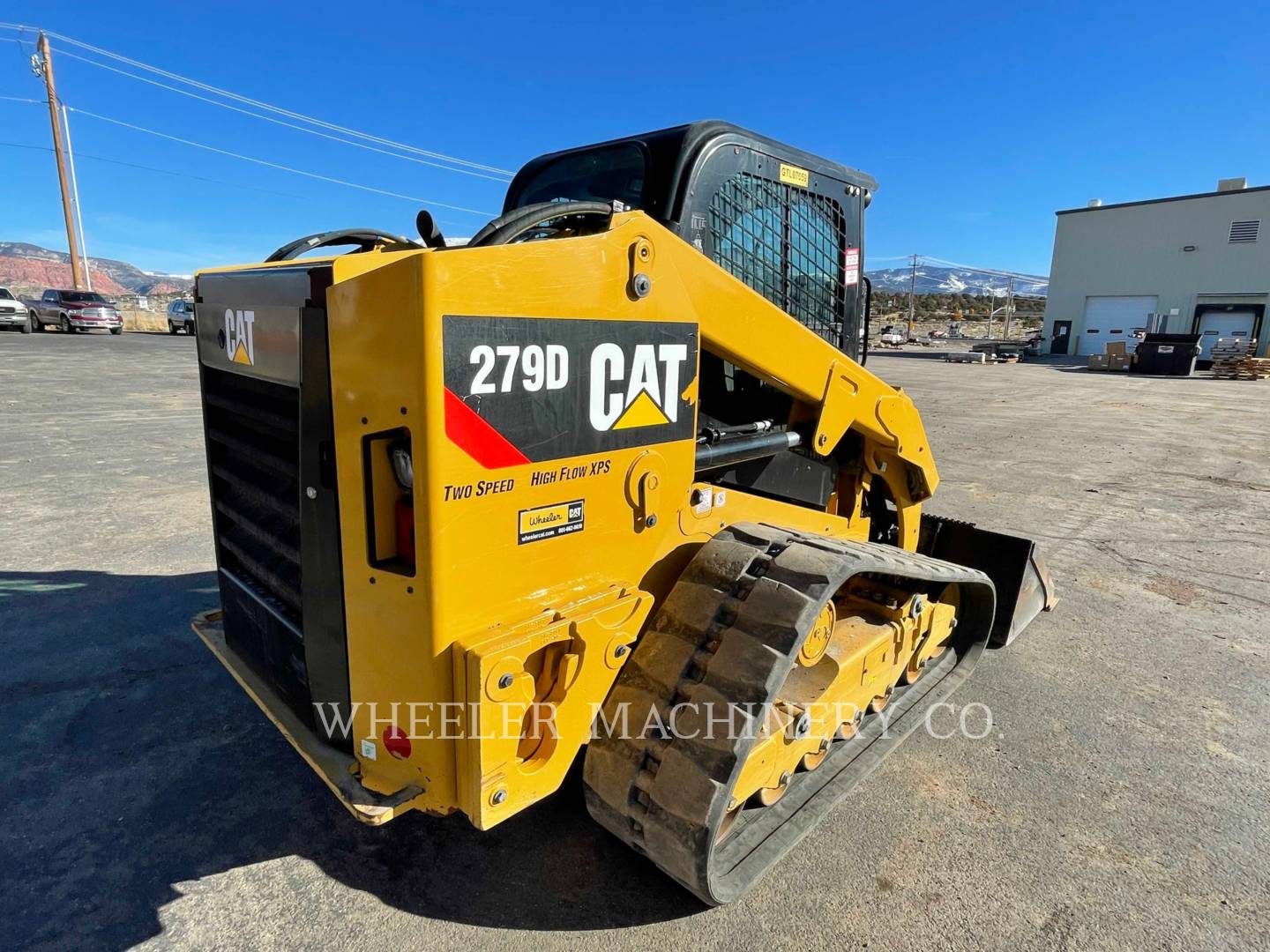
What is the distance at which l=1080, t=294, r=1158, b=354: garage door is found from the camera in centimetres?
3597

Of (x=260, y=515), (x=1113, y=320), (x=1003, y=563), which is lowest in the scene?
(x=1003, y=563)

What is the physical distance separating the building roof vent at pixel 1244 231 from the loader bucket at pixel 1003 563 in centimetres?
3989

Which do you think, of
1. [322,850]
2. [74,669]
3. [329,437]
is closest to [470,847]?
[322,850]

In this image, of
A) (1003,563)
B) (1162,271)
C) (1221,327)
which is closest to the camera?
(1003,563)

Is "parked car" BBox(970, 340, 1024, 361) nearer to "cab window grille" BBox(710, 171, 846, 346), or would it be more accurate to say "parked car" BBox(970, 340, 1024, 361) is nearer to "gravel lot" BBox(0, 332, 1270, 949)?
"gravel lot" BBox(0, 332, 1270, 949)

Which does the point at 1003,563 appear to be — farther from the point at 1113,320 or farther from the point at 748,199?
the point at 1113,320

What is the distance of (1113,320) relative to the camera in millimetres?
37375

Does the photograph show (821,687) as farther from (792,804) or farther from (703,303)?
(703,303)

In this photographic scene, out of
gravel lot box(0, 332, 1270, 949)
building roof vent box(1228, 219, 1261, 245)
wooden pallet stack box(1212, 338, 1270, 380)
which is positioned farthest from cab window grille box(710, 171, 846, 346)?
building roof vent box(1228, 219, 1261, 245)

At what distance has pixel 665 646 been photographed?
2.19m

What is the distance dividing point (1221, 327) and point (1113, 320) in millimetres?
4537

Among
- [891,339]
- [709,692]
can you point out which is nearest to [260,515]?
[709,692]

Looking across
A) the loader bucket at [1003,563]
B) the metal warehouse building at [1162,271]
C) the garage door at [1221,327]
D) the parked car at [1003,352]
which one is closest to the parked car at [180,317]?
the loader bucket at [1003,563]

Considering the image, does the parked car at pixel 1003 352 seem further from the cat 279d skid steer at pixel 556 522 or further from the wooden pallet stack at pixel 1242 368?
the cat 279d skid steer at pixel 556 522
